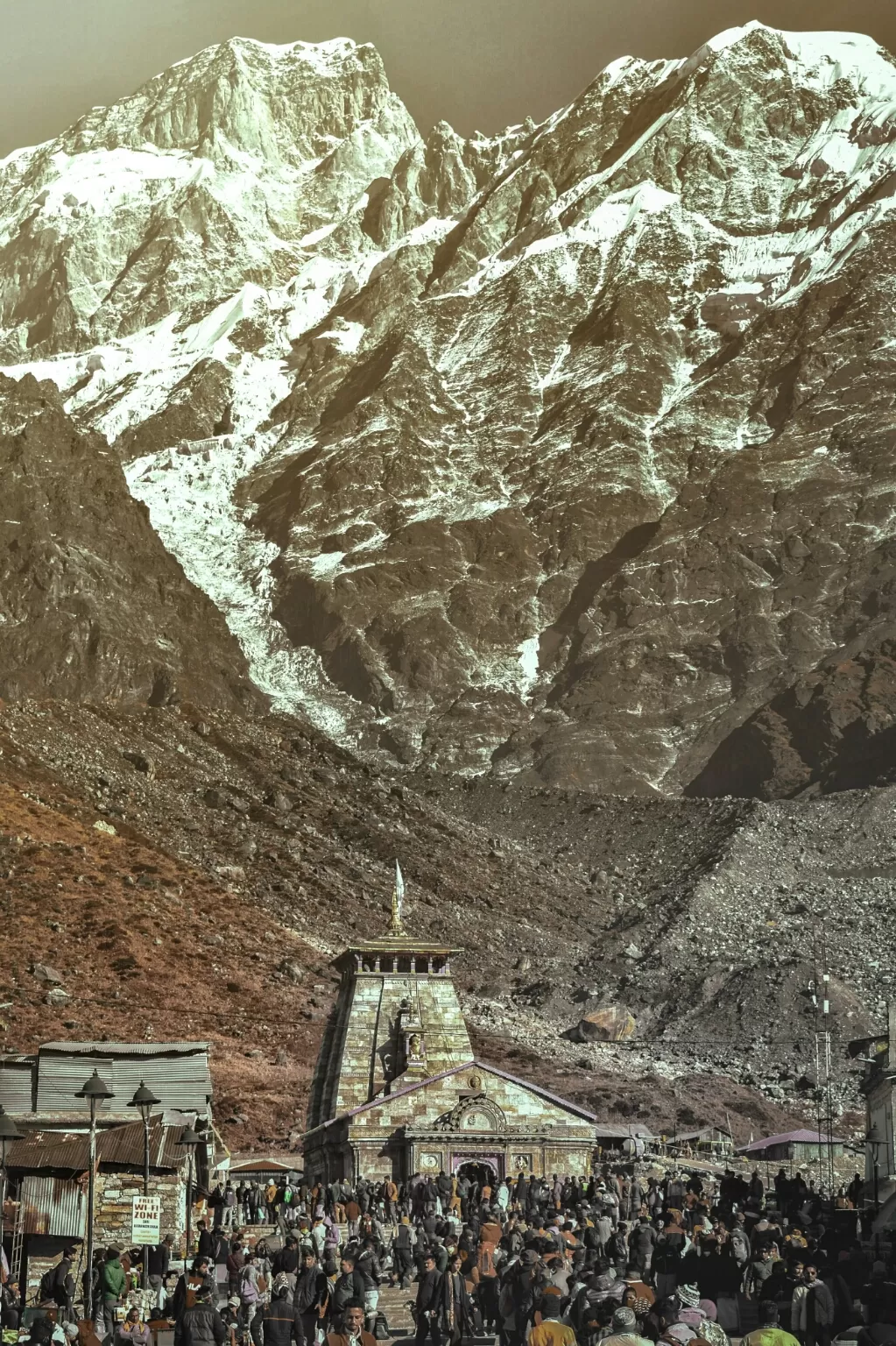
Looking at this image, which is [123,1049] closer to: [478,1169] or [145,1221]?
[478,1169]

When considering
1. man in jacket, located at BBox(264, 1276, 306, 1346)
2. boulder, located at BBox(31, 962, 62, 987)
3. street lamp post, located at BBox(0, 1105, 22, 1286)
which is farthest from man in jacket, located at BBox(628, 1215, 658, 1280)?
boulder, located at BBox(31, 962, 62, 987)

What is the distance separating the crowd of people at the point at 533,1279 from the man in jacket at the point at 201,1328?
0.02 meters

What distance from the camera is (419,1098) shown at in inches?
2357

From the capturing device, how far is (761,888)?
15825 centimetres

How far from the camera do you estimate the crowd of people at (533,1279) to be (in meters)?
25.7

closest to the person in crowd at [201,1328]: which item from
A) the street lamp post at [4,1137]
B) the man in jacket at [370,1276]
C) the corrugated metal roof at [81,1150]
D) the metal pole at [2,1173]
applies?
the man in jacket at [370,1276]

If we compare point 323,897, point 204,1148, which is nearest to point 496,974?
point 323,897

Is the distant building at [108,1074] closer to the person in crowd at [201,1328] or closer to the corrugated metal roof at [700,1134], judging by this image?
the person in crowd at [201,1328]

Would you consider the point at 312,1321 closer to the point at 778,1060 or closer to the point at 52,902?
the point at 52,902

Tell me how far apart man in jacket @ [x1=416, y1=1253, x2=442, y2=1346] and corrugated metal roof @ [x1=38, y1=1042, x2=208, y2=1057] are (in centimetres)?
2081

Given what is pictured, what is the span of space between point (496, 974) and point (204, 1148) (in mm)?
83498

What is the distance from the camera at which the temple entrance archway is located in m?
58.2

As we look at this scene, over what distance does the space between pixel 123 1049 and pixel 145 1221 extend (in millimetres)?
16436

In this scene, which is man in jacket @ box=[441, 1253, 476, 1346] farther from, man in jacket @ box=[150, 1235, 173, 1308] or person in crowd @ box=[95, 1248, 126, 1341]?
man in jacket @ box=[150, 1235, 173, 1308]
